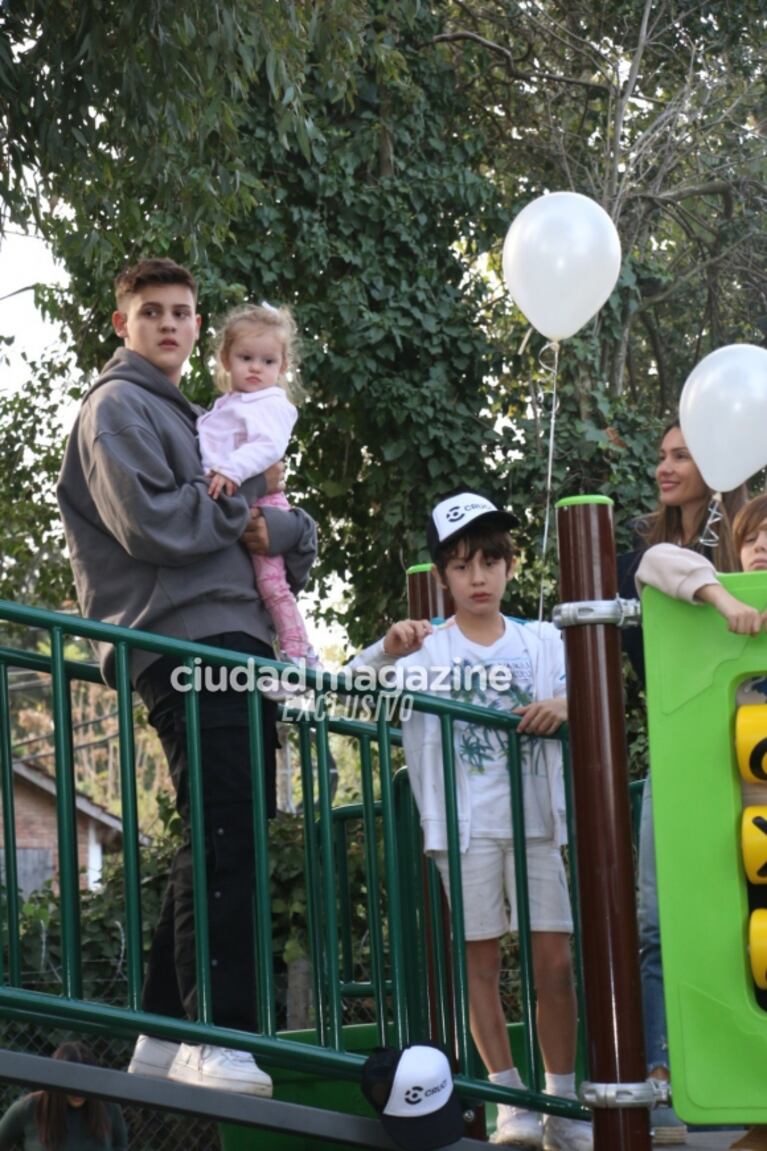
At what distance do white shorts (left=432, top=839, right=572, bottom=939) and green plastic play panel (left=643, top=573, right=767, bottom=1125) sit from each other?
624 millimetres

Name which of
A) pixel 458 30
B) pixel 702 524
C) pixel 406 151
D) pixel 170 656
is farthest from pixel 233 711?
pixel 458 30

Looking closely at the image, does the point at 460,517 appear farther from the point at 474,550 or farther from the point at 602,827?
the point at 602,827

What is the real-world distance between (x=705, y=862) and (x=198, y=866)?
98 centimetres

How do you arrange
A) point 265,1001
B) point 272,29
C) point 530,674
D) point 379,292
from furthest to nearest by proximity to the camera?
1. point 379,292
2. point 272,29
3. point 530,674
4. point 265,1001

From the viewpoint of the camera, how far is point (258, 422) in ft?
12.5

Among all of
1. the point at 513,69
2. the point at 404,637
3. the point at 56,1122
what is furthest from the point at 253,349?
the point at 513,69

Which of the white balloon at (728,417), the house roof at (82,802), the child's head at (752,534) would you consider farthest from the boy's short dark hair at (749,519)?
the house roof at (82,802)

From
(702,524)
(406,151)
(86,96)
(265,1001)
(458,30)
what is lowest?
(265,1001)

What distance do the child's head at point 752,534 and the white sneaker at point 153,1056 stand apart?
166 centimetres

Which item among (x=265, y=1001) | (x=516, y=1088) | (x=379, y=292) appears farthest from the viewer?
(x=379, y=292)

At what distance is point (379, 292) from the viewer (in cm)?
1016

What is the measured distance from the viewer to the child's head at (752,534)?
3.69 meters

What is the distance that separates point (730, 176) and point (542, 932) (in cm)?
935

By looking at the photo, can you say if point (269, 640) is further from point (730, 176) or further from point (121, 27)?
point (730, 176)
